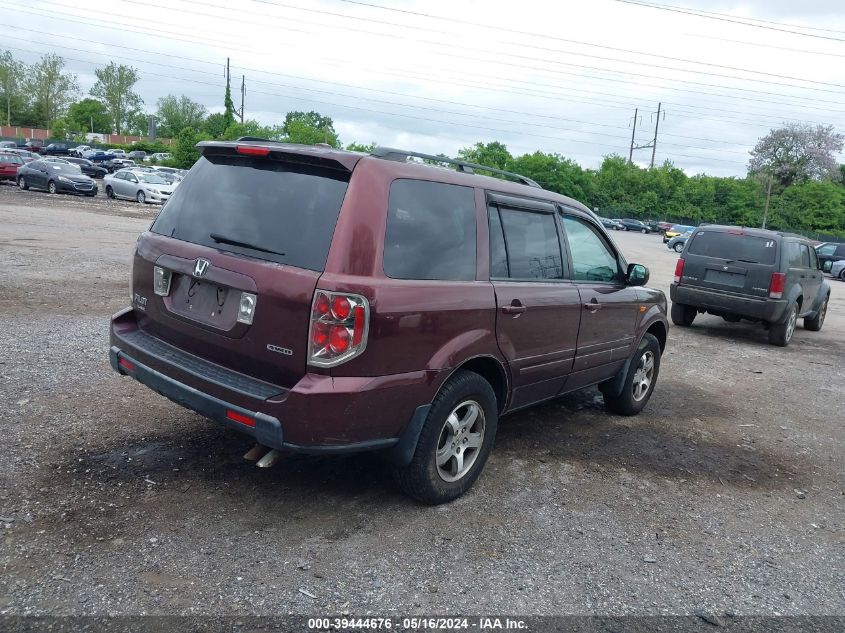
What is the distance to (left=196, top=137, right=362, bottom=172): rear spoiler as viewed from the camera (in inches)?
134

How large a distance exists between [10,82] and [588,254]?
114 meters

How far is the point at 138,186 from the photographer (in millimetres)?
29688

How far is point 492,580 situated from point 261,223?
2138 mm

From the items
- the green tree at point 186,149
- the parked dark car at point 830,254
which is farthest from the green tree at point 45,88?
the parked dark car at point 830,254

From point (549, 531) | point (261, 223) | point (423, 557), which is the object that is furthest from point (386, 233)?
point (549, 531)

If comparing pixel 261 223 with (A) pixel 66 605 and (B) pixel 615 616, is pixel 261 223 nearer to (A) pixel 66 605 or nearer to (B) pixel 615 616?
(A) pixel 66 605

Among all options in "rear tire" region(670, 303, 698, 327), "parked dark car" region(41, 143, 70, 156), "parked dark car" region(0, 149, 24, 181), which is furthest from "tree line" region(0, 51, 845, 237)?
"rear tire" region(670, 303, 698, 327)

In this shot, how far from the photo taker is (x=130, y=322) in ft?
13.5

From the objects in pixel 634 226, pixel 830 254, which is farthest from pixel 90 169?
pixel 634 226

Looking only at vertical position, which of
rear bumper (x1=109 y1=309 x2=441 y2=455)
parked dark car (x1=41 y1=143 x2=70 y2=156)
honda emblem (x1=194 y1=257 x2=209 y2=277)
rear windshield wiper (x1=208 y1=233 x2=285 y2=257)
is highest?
Result: parked dark car (x1=41 y1=143 x2=70 y2=156)

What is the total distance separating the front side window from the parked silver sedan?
27.0m

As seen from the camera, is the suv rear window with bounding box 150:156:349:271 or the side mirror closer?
the suv rear window with bounding box 150:156:349:271

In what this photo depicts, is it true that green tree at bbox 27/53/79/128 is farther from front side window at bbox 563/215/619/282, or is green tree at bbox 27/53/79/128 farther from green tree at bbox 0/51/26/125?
front side window at bbox 563/215/619/282

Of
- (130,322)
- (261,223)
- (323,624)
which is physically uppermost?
(261,223)
